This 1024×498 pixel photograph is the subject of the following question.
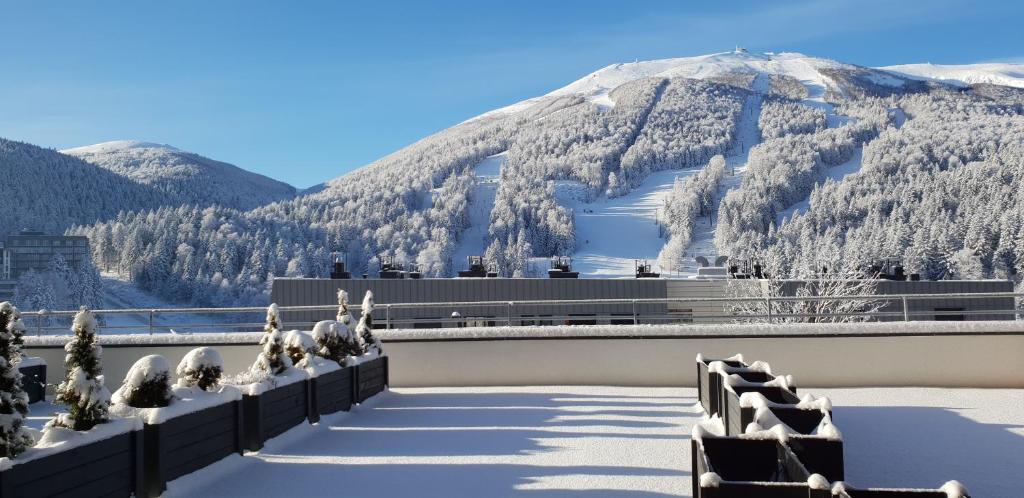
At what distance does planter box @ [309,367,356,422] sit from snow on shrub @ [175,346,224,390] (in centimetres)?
200

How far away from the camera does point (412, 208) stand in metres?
147

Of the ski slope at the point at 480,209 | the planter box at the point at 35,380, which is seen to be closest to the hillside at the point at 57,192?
the ski slope at the point at 480,209

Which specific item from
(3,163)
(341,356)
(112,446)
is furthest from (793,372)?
(3,163)

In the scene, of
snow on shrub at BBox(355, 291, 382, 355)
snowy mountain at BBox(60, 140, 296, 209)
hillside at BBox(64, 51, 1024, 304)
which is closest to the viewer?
snow on shrub at BBox(355, 291, 382, 355)

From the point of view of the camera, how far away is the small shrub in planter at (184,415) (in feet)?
19.8

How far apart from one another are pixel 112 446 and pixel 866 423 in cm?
838

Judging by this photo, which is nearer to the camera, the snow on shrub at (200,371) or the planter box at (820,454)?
the planter box at (820,454)

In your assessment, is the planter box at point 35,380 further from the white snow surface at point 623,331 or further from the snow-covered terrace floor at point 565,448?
the snow-covered terrace floor at point 565,448

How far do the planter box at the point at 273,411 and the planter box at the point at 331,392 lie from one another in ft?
0.42

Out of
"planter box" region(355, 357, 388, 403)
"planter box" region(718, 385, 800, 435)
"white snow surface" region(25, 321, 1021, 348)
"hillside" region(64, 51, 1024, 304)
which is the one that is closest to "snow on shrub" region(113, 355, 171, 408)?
"planter box" region(355, 357, 388, 403)

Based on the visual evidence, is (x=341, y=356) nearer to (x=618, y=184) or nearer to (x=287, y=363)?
(x=287, y=363)

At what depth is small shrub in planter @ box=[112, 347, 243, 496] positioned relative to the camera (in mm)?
6039

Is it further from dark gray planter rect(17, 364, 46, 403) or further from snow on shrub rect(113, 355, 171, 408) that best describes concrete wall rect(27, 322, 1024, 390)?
snow on shrub rect(113, 355, 171, 408)

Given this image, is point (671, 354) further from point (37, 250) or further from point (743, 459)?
point (37, 250)
